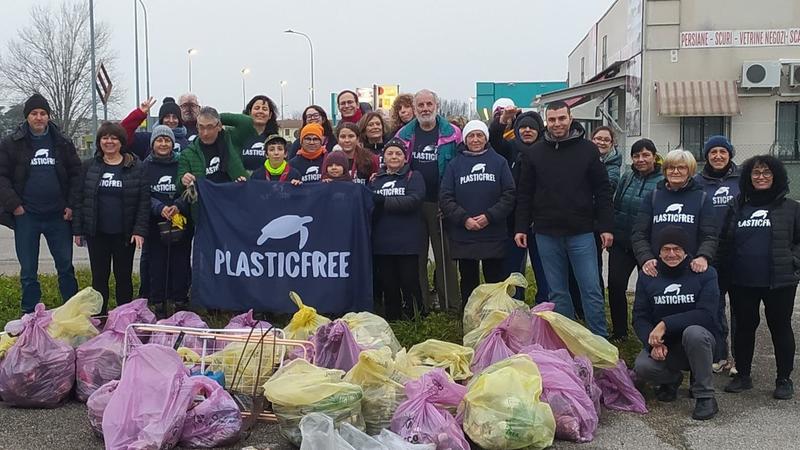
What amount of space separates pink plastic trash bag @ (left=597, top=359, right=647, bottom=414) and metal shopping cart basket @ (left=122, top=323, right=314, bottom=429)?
1854 mm

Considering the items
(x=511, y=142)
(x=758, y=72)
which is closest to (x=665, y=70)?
(x=758, y=72)

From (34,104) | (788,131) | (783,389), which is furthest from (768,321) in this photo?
(788,131)

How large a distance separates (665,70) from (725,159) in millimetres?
14276

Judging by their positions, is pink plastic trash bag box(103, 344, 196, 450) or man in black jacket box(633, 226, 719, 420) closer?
pink plastic trash bag box(103, 344, 196, 450)

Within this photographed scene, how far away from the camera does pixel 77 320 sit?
5270 millimetres

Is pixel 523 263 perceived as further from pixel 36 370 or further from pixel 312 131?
pixel 36 370

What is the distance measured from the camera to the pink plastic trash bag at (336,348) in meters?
4.81

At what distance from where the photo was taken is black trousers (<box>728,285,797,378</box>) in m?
5.12

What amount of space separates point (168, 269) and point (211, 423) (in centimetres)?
274

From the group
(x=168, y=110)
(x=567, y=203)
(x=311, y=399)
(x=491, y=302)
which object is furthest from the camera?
(x=168, y=110)

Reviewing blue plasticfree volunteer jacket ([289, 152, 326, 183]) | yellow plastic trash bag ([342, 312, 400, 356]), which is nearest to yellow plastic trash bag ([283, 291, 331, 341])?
yellow plastic trash bag ([342, 312, 400, 356])

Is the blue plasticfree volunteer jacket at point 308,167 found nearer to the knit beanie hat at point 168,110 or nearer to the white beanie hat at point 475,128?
the white beanie hat at point 475,128

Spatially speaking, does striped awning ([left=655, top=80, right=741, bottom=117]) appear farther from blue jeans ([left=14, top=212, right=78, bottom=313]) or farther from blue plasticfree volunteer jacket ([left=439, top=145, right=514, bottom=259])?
blue jeans ([left=14, top=212, right=78, bottom=313])

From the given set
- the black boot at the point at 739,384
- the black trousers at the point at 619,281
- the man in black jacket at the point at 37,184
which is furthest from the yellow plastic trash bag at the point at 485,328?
the man in black jacket at the point at 37,184
